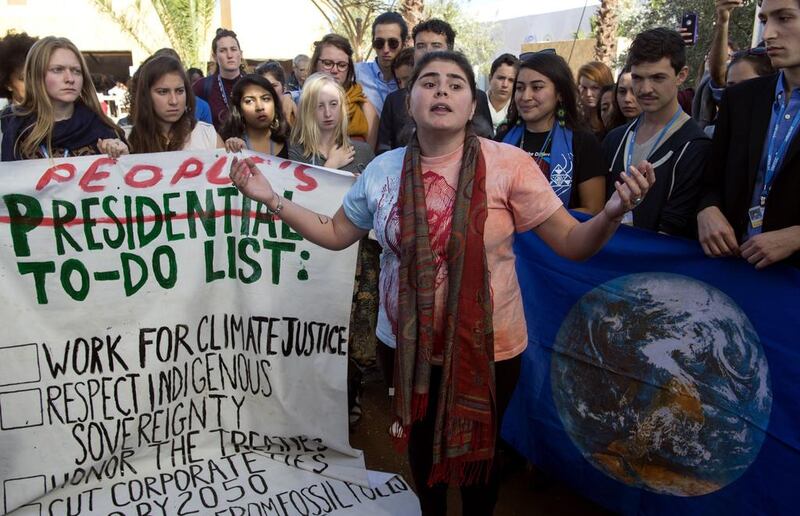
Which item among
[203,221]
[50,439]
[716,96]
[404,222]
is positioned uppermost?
[716,96]

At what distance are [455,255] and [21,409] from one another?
6.89ft

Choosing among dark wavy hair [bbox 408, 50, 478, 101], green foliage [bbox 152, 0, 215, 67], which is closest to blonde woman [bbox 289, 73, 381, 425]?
dark wavy hair [bbox 408, 50, 478, 101]

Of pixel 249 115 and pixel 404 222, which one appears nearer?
pixel 404 222

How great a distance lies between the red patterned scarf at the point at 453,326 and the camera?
224 centimetres

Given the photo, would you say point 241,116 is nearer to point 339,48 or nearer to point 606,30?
point 339,48

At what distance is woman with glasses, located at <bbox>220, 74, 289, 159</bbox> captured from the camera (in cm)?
409

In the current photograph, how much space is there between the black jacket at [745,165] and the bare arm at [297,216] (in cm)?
133

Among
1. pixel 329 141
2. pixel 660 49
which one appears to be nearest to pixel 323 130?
pixel 329 141

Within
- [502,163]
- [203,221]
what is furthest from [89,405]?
[502,163]

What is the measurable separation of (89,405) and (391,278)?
164 centimetres

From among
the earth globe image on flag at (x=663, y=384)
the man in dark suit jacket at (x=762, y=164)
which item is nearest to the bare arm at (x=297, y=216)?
the earth globe image on flag at (x=663, y=384)

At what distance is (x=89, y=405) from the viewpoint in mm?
3146

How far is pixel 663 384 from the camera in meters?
2.66

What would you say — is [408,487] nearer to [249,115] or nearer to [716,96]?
[249,115]
